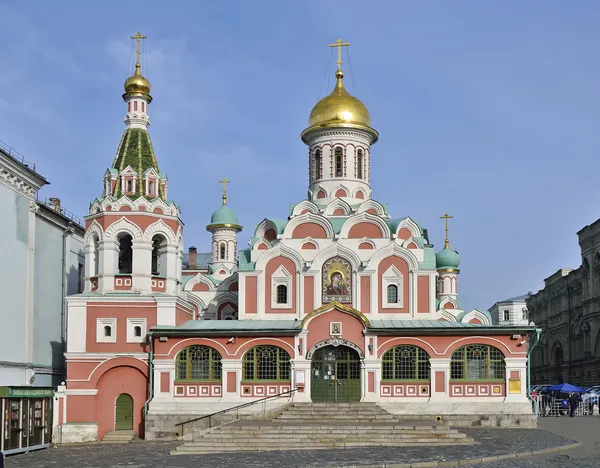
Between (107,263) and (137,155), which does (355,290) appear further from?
(137,155)

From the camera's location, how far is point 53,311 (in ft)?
116

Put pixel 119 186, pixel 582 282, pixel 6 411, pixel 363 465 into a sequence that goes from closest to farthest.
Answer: pixel 363 465
pixel 6 411
pixel 119 186
pixel 582 282

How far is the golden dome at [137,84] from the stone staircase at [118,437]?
11948 millimetres

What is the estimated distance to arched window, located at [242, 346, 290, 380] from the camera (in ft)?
96.5

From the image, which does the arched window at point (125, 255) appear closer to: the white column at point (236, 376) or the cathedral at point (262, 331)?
the cathedral at point (262, 331)

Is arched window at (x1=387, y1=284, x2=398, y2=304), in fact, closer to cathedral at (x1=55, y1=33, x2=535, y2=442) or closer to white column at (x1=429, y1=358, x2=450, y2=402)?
cathedral at (x1=55, y1=33, x2=535, y2=442)

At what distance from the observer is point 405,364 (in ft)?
96.7

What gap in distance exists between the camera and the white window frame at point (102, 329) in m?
29.1

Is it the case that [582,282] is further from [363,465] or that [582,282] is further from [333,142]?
[363,465]

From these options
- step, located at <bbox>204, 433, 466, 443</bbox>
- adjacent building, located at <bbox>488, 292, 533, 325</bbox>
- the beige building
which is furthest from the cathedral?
adjacent building, located at <bbox>488, 292, 533, 325</bbox>

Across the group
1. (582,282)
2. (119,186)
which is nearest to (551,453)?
(119,186)

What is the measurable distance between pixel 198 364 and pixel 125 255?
16.6 feet

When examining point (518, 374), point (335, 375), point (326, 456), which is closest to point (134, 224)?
point (335, 375)

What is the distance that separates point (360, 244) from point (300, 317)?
11.3ft
